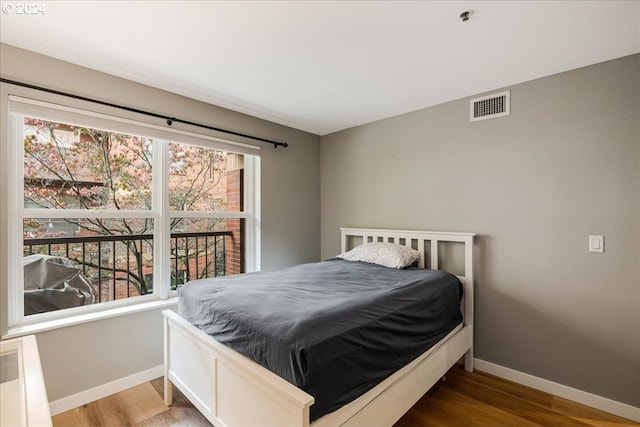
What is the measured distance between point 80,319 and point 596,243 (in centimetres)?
359

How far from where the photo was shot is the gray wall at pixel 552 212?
1.98 metres

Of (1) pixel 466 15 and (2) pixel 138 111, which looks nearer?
(1) pixel 466 15

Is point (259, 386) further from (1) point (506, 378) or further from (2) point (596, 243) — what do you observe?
(2) point (596, 243)

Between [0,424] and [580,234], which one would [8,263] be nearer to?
[0,424]

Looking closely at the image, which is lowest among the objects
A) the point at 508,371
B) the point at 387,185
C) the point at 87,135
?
the point at 508,371

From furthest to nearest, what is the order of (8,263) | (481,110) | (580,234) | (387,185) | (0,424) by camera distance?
(387,185)
(481,110)
(580,234)
(8,263)
(0,424)

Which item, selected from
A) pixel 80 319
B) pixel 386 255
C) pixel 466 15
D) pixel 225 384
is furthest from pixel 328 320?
pixel 80 319

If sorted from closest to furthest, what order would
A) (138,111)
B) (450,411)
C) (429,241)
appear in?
1. (450,411)
2. (138,111)
3. (429,241)

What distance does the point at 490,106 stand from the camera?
8.29 feet

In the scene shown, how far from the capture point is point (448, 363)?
2146mm

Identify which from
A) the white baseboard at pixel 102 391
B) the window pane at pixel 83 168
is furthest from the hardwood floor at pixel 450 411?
the window pane at pixel 83 168

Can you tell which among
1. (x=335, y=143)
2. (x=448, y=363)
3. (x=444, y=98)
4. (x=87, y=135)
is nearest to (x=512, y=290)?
(x=448, y=363)

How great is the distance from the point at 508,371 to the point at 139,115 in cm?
355

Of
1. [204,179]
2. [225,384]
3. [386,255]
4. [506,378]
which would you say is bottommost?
[506,378]
